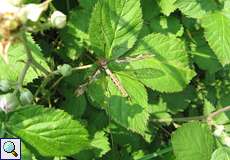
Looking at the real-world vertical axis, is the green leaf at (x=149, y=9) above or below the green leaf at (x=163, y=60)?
above

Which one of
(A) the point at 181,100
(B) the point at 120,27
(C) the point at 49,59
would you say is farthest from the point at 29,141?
(A) the point at 181,100

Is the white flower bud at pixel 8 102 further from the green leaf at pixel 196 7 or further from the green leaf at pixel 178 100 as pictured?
the green leaf at pixel 178 100

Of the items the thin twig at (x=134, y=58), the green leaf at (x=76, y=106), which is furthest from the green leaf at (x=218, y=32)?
the green leaf at (x=76, y=106)

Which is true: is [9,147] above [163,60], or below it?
below

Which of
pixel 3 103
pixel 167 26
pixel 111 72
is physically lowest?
pixel 3 103

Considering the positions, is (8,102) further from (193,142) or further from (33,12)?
(193,142)

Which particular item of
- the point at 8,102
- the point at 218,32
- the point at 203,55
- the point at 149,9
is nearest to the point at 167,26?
the point at 149,9
